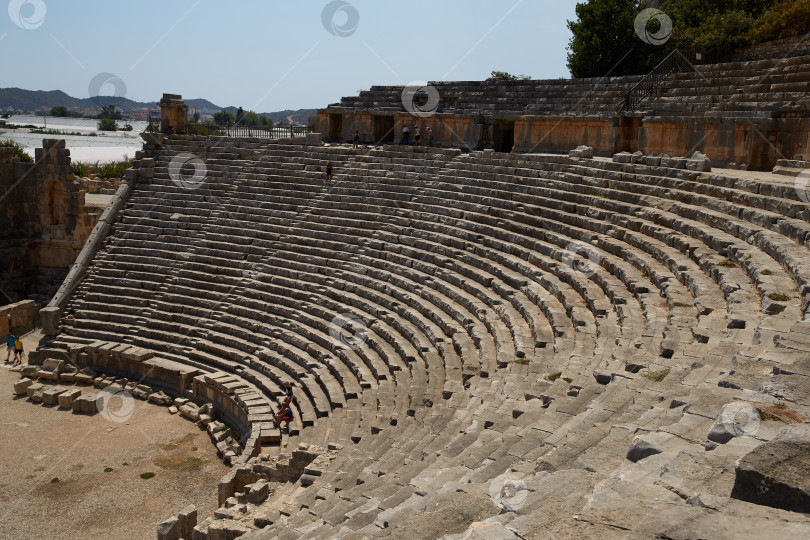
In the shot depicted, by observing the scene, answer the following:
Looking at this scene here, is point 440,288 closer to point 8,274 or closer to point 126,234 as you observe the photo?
point 126,234

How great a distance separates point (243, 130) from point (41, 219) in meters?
7.22

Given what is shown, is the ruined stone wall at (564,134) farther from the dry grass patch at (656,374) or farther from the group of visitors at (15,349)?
the group of visitors at (15,349)

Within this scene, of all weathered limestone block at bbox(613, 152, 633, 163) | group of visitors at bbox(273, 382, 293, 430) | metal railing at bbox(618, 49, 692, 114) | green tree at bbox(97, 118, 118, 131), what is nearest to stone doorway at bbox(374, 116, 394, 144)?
metal railing at bbox(618, 49, 692, 114)

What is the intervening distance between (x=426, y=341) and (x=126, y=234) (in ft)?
38.4

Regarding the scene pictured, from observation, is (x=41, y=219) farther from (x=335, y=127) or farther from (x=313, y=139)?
(x=335, y=127)

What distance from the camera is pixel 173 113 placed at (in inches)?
950

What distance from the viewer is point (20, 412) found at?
15.1 meters

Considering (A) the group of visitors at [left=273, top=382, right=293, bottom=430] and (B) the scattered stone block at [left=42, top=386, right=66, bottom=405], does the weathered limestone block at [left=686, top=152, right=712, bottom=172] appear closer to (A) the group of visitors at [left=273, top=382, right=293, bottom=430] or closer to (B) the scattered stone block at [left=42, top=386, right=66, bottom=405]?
(A) the group of visitors at [left=273, top=382, right=293, bottom=430]

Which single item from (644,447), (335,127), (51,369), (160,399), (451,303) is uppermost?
(335,127)

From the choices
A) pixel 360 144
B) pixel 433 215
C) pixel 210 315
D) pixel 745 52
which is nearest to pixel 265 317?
pixel 210 315

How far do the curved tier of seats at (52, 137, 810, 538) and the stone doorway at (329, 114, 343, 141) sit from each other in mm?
2703

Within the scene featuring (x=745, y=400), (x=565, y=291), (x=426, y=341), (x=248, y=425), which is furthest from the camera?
(x=248, y=425)

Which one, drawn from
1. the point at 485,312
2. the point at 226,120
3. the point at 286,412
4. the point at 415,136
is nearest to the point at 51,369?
the point at 286,412

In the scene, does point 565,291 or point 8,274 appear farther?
point 8,274
